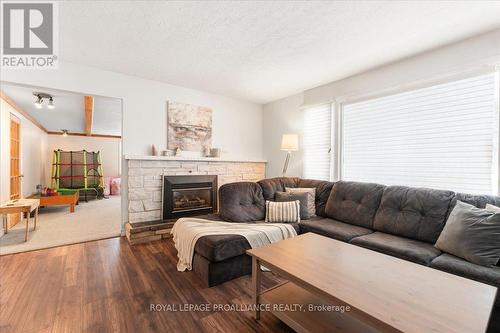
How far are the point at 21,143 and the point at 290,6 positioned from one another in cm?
583

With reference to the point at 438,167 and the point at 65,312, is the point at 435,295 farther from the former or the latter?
the point at 65,312

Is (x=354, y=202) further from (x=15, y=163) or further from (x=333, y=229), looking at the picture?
(x=15, y=163)

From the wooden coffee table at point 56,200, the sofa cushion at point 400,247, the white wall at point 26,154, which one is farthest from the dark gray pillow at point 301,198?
the wooden coffee table at point 56,200

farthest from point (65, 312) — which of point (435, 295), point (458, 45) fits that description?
point (458, 45)

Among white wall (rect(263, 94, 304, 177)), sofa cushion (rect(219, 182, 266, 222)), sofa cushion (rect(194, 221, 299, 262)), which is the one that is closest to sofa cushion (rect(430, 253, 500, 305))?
sofa cushion (rect(194, 221, 299, 262))

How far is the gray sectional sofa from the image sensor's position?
1868 mm

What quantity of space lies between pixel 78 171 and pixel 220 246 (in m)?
7.18

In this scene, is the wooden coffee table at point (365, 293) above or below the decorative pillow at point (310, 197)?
below

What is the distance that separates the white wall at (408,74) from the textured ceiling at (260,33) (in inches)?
5.5

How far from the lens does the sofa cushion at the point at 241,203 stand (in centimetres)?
286

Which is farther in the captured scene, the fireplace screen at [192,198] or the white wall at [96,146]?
the white wall at [96,146]

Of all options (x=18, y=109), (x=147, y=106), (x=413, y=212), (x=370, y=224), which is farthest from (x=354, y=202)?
(x=18, y=109)

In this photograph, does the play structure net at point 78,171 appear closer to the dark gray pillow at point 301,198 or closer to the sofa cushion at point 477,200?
the dark gray pillow at point 301,198

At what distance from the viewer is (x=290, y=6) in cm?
184
